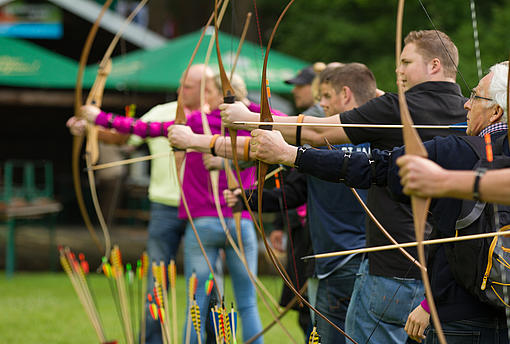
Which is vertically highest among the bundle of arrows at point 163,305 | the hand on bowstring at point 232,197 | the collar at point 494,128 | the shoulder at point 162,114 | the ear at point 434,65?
the ear at point 434,65

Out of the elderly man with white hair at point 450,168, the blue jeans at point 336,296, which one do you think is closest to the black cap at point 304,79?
the blue jeans at point 336,296

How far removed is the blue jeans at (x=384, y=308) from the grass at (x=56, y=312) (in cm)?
222

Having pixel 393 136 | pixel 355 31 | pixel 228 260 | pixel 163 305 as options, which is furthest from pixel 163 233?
pixel 355 31

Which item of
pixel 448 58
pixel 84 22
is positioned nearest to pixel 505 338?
pixel 448 58

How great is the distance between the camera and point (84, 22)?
37.2ft

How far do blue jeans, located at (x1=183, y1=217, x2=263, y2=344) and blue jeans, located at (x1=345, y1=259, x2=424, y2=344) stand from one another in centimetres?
114

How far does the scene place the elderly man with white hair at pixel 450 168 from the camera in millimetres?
1869

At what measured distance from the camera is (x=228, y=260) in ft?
12.5

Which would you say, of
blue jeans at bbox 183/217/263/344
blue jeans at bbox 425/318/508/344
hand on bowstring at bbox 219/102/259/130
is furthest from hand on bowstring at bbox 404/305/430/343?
blue jeans at bbox 183/217/263/344

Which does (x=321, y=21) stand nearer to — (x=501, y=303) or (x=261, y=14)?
(x=261, y=14)

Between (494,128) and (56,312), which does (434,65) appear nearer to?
(494,128)

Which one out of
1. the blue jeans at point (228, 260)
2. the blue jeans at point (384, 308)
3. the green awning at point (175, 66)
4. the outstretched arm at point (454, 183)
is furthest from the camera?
the green awning at point (175, 66)

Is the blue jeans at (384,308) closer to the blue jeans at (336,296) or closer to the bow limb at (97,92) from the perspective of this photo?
the blue jeans at (336,296)

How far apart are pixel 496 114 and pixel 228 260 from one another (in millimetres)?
2087
